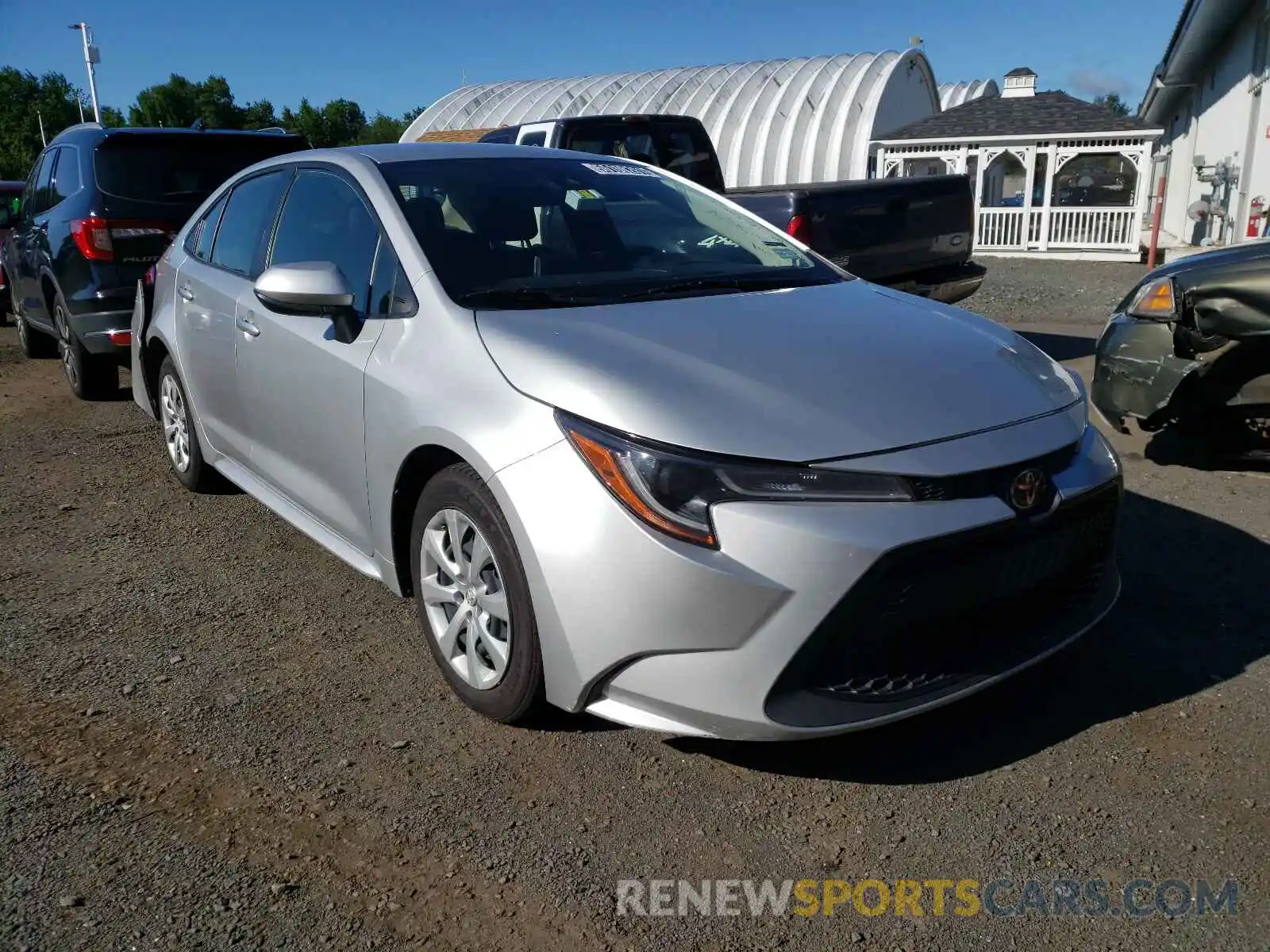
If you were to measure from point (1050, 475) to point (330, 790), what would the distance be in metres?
2.05

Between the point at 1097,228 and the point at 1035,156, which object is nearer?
the point at 1097,228

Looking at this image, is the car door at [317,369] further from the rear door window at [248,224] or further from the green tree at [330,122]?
the green tree at [330,122]

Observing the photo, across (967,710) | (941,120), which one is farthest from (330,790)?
(941,120)

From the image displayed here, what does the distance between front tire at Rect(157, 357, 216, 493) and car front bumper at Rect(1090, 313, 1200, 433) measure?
14.4 feet

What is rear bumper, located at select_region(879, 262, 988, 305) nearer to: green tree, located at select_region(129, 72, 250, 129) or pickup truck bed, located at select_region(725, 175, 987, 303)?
pickup truck bed, located at select_region(725, 175, 987, 303)

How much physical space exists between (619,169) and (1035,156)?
20.3 m

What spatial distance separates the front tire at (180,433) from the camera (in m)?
4.94

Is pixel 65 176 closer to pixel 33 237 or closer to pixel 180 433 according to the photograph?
pixel 33 237

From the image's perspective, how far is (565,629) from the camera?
2539 mm

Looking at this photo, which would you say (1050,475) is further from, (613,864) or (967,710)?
(613,864)

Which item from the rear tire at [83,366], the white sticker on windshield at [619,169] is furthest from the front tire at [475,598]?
the rear tire at [83,366]

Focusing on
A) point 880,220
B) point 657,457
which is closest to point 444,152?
point 657,457

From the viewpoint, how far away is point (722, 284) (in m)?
3.46

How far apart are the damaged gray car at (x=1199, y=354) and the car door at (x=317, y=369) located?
3.63 m
